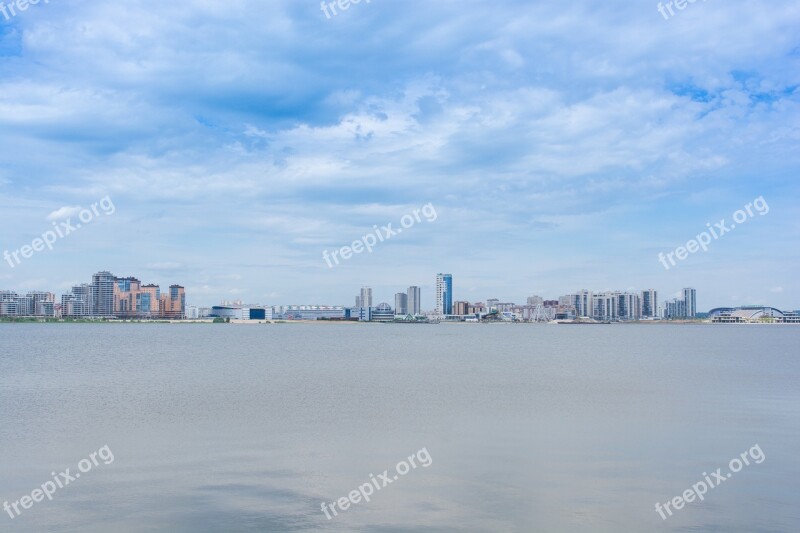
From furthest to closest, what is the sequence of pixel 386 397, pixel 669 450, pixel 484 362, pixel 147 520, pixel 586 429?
1. pixel 484 362
2. pixel 386 397
3. pixel 586 429
4. pixel 669 450
5. pixel 147 520

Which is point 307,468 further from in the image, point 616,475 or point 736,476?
point 736,476

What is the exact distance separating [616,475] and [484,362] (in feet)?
147

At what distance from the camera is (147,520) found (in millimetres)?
14281

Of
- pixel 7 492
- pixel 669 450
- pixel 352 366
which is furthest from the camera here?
pixel 352 366

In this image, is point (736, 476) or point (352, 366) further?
point (352, 366)

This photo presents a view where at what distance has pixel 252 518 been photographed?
566 inches

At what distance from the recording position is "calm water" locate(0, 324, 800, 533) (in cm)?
1477

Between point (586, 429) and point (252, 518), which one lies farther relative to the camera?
point (586, 429)

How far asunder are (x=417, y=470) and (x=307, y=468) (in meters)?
3.09

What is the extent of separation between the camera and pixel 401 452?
69.2 ft

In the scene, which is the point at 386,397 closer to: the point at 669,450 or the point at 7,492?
the point at 669,450

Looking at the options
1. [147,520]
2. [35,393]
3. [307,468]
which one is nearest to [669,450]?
[307,468]

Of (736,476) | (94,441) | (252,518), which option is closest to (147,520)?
(252,518)

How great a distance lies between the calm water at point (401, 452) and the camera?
14773 millimetres
